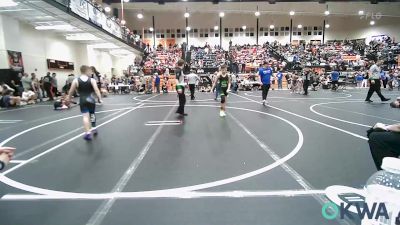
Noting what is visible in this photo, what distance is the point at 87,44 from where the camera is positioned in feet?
89.7

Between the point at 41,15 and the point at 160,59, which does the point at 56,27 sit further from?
the point at 160,59

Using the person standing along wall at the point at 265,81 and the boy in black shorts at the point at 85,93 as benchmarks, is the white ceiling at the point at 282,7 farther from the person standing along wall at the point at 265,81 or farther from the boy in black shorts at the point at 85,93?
the boy in black shorts at the point at 85,93

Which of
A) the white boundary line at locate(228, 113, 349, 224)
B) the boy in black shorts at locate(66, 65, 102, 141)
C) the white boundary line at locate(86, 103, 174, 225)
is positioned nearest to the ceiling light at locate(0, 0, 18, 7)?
the boy in black shorts at locate(66, 65, 102, 141)

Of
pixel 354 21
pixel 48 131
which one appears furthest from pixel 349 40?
pixel 48 131

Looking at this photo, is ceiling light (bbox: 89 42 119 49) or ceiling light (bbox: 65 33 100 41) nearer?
ceiling light (bbox: 65 33 100 41)

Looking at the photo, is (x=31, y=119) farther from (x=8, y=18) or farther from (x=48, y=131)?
(x=8, y=18)

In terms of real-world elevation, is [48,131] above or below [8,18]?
below

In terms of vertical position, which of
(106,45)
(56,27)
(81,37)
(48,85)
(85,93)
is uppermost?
(56,27)

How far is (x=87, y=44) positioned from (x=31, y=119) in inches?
752

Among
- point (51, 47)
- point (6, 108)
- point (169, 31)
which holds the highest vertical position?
point (169, 31)

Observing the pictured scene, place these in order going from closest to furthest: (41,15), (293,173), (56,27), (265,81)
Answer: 1. (293,173)
2. (265,81)
3. (41,15)
4. (56,27)

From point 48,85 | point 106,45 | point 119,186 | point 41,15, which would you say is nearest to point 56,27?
point 41,15

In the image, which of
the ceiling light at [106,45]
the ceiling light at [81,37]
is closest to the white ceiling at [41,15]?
the ceiling light at [81,37]

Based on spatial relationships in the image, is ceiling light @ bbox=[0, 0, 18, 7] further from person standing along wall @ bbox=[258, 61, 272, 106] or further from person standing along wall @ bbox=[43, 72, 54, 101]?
person standing along wall @ bbox=[258, 61, 272, 106]
